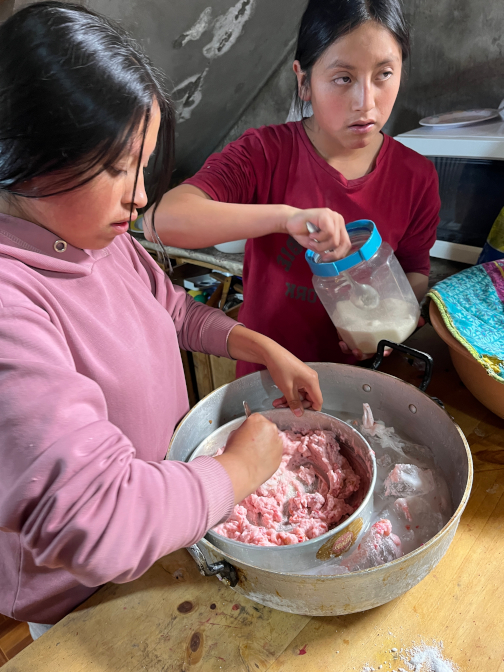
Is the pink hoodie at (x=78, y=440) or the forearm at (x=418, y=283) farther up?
the pink hoodie at (x=78, y=440)

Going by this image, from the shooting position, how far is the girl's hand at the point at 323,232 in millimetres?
774

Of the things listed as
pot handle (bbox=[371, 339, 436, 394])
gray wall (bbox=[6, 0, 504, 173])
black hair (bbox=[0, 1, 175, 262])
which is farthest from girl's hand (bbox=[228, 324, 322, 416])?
gray wall (bbox=[6, 0, 504, 173])

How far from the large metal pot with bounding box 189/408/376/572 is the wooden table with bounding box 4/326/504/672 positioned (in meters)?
0.09

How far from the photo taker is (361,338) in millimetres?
870

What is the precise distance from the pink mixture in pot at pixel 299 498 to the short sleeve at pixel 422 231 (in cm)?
59

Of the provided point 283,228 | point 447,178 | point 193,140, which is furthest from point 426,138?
point 193,140

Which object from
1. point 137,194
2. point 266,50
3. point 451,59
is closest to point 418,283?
point 137,194

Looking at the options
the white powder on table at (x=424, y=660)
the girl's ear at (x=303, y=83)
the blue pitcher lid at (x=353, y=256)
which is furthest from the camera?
the girl's ear at (x=303, y=83)

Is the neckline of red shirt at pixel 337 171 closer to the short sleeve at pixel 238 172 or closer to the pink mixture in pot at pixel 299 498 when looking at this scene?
the short sleeve at pixel 238 172

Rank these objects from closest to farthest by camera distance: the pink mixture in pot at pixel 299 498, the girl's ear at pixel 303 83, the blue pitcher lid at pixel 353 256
A: the pink mixture in pot at pixel 299 498 < the blue pitcher lid at pixel 353 256 < the girl's ear at pixel 303 83

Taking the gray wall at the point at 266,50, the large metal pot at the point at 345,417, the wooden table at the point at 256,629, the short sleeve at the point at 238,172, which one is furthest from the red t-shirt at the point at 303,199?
the gray wall at the point at 266,50

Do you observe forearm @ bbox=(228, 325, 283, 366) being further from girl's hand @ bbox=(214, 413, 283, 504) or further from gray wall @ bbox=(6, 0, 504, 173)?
gray wall @ bbox=(6, 0, 504, 173)

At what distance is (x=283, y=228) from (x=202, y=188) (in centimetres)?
19

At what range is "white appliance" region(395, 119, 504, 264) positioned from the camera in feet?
4.26
